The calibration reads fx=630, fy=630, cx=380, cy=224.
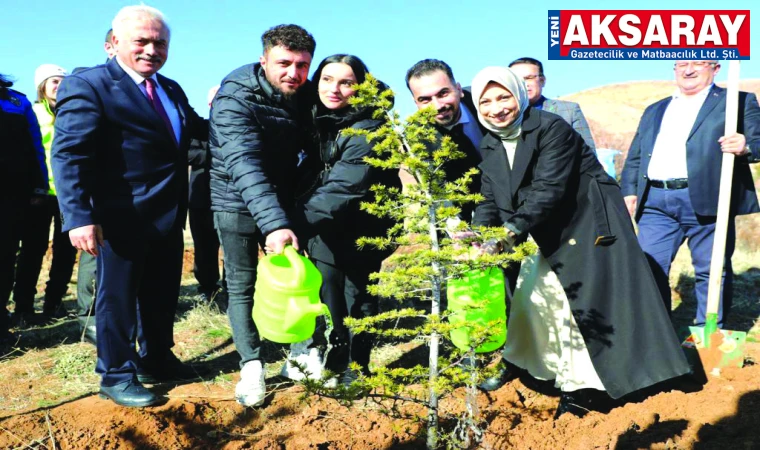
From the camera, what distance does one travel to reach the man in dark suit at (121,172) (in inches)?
116

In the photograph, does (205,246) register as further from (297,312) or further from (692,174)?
(692,174)

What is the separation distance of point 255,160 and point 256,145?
86mm

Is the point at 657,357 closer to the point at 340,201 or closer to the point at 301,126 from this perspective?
the point at 340,201

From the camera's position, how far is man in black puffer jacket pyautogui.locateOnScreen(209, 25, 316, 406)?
115 inches

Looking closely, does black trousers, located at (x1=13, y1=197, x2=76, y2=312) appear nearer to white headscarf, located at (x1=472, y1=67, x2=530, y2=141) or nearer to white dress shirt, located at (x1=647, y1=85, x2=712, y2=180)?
white headscarf, located at (x1=472, y1=67, x2=530, y2=141)

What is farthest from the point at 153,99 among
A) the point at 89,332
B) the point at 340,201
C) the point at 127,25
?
the point at 89,332

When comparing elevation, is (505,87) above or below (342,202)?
above

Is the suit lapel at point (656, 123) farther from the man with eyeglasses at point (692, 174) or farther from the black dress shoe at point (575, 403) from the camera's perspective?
the black dress shoe at point (575, 403)

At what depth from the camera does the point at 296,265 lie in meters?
2.55

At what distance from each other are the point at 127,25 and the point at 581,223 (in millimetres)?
2495

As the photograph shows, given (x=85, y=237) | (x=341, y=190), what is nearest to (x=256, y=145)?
(x=341, y=190)

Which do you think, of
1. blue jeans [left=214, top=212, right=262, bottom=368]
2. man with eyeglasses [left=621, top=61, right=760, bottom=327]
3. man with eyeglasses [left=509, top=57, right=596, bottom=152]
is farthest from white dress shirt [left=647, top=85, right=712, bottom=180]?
blue jeans [left=214, top=212, right=262, bottom=368]

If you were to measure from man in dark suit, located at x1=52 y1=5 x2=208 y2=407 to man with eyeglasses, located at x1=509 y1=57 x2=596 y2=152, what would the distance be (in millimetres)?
2632

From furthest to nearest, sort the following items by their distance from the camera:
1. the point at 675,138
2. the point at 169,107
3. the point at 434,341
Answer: the point at 675,138, the point at 169,107, the point at 434,341
